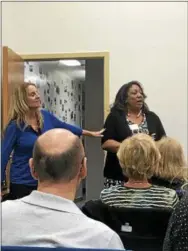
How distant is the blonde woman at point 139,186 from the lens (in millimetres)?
1990

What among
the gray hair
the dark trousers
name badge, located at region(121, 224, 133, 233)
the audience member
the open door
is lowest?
the dark trousers

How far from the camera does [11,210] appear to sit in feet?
4.19

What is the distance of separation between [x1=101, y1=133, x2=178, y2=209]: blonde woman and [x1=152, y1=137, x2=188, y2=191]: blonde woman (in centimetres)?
25

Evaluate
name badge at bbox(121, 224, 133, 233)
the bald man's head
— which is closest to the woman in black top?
name badge at bbox(121, 224, 133, 233)

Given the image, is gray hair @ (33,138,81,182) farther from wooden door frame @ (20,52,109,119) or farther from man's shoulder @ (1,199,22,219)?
wooden door frame @ (20,52,109,119)

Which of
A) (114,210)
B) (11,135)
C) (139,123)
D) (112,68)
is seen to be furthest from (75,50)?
(114,210)

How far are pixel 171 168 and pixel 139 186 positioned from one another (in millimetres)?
432

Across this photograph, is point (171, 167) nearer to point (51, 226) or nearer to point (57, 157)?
point (57, 157)

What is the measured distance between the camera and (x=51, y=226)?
4.09 feet

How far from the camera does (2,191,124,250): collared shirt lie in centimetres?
124

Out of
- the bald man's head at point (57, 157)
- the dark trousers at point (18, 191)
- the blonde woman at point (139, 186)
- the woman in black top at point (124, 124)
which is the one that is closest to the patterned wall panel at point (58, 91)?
the woman in black top at point (124, 124)

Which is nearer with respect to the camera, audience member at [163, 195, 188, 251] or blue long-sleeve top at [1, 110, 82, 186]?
audience member at [163, 195, 188, 251]

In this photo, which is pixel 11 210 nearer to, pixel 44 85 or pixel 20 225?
pixel 20 225

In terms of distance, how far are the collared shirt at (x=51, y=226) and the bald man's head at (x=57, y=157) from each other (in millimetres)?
97
